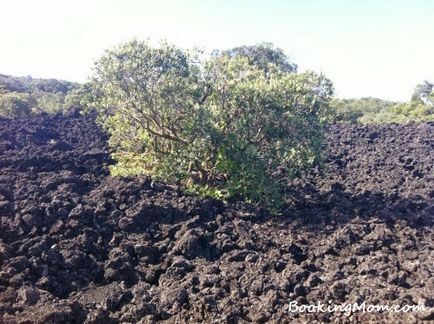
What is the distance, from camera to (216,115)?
1227 cm

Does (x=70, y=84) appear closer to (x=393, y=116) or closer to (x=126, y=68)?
(x=393, y=116)

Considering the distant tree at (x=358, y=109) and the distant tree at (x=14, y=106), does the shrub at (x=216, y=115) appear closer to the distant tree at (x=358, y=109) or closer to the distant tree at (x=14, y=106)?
the distant tree at (x=14, y=106)

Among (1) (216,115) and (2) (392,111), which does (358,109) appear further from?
(1) (216,115)

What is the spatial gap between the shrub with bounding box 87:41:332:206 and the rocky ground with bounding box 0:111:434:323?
0.85 m

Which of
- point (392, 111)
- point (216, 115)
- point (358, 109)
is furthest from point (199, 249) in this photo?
point (358, 109)

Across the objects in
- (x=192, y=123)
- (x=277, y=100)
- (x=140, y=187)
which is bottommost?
(x=140, y=187)

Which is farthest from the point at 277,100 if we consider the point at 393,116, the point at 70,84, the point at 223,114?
the point at 70,84

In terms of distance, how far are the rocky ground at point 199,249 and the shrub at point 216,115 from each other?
85 centimetres

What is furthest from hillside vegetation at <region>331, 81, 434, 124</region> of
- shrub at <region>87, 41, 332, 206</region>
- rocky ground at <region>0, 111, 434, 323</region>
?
rocky ground at <region>0, 111, 434, 323</region>

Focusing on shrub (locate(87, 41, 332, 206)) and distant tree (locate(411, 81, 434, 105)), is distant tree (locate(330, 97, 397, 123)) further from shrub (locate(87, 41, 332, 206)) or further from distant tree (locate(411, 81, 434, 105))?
shrub (locate(87, 41, 332, 206))

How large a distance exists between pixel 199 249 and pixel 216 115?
419 cm

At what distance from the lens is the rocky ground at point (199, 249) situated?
696 centimetres

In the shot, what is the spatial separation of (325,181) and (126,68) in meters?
5.95

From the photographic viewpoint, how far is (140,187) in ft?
38.3
